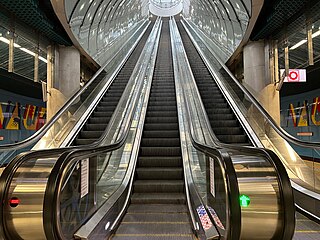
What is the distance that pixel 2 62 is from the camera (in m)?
8.55

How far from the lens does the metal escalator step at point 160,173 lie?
517cm

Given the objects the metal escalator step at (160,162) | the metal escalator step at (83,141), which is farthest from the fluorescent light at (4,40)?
the metal escalator step at (160,162)

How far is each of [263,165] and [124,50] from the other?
1166cm

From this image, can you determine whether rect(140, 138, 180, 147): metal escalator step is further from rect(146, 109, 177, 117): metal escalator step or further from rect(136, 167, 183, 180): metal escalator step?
rect(146, 109, 177, 117): metal escalator step

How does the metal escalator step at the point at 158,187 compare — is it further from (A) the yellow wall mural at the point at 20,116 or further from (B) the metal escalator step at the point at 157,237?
(A) the yellow wall mural at the point at 20,116

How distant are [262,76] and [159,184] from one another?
20.4ft

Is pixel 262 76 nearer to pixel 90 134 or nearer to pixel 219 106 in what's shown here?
pixel 219 106

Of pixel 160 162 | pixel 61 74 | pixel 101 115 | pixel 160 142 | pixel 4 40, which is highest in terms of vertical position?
pixel 4 40

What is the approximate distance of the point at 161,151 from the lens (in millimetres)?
5812

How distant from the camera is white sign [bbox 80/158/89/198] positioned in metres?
2.88

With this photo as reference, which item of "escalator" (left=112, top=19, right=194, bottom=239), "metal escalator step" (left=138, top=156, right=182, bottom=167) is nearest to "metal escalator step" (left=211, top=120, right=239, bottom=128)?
"escalator" (left=112, top=19, right=194, bottom=239)

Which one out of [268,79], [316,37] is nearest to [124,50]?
[268,79]

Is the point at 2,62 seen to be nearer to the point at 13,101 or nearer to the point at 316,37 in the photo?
the point at 13,101

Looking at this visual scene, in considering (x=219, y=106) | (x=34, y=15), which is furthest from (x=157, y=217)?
(x=34, y=15)
